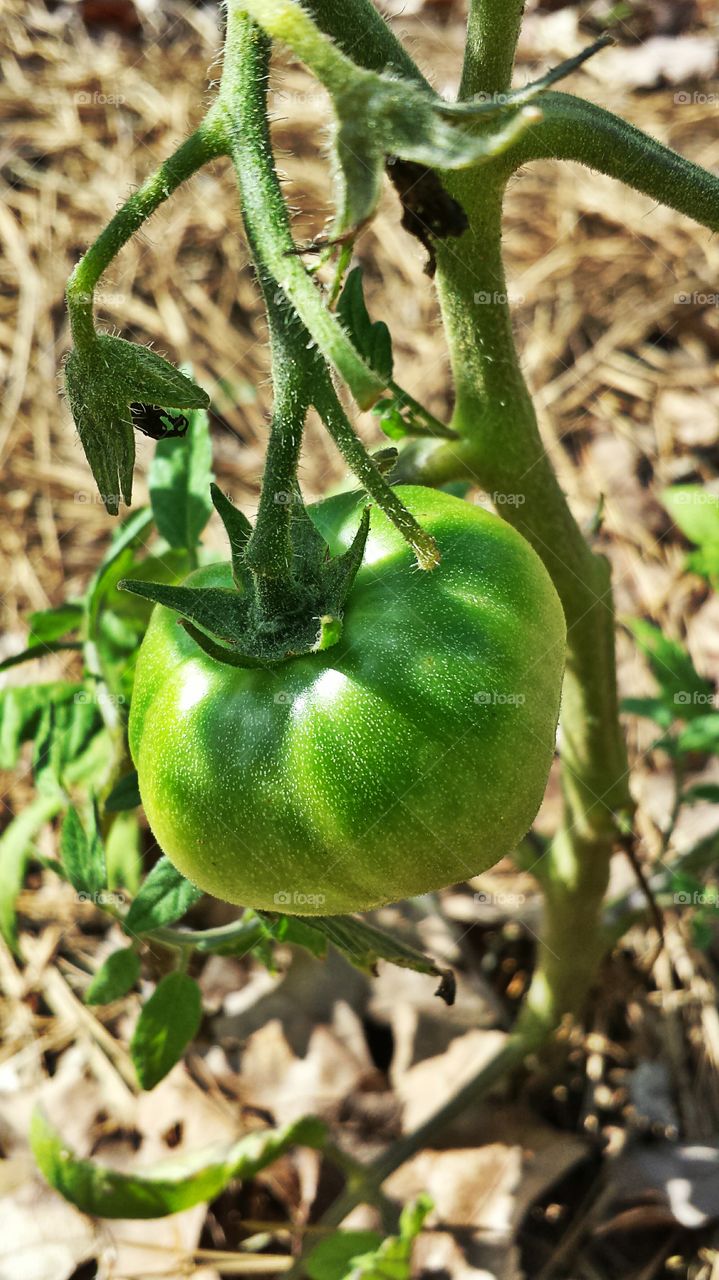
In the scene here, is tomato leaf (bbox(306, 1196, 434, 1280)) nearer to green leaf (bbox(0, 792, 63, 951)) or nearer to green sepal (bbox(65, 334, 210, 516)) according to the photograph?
green leaf (bbox(0, 792, 63, 951))

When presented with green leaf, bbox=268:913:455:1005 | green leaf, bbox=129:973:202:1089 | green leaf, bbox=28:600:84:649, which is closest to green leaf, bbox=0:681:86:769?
green leaf, bbox=28:600:84:649

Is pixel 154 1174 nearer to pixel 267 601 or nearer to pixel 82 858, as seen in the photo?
pixel 82 858

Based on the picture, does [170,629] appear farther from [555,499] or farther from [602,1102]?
[602,1102]

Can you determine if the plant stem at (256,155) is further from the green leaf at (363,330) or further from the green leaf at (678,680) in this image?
the green leaf at (678,680)

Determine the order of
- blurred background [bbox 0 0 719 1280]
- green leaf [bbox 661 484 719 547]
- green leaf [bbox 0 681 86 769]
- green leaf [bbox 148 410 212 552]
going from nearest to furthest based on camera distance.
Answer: green leaf [bbox 148 410 212 552] → green leaf [bbox 0 681 86 769] → green leaf [bbox 661 484 719 547] → blurred background [bbox 0 0 719 1280]

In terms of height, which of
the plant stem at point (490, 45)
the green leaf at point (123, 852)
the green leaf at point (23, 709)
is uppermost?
the plant stem at point (490, 45)

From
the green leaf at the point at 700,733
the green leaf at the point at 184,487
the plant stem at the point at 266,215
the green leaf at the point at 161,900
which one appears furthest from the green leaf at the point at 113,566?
→ the green leaf at the point at 700,733
